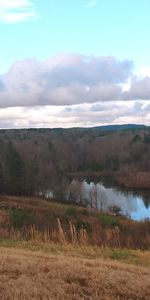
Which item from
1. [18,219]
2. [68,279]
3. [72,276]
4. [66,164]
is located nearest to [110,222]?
[18,219]

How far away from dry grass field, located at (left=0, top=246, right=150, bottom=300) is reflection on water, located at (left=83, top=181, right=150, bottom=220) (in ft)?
125

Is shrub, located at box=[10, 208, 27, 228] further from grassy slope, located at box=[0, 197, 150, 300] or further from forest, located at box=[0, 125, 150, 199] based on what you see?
forest, located at box=[0, 125, 150, 199]

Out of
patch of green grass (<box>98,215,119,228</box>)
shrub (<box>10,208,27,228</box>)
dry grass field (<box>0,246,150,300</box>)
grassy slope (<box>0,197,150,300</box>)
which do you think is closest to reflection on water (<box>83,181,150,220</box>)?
patch of green grass (<box>98,215,119,228</box>)

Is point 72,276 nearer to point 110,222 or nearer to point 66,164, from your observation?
point 110,222

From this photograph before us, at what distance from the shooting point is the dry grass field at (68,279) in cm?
557

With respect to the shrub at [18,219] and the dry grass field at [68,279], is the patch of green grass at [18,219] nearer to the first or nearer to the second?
the shrub at [18,219]

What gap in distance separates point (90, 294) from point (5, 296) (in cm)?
115

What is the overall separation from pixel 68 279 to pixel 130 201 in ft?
180

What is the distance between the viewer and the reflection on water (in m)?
50.2

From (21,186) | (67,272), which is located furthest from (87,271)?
(21,186)

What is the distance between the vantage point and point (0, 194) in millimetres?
65375

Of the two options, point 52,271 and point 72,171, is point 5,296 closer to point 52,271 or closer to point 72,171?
point 52,271

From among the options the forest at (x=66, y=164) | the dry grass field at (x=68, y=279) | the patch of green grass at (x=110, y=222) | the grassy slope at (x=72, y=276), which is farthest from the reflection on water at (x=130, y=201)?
the dry grass field at (x=68, y=279)

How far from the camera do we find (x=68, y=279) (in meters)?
6.39
